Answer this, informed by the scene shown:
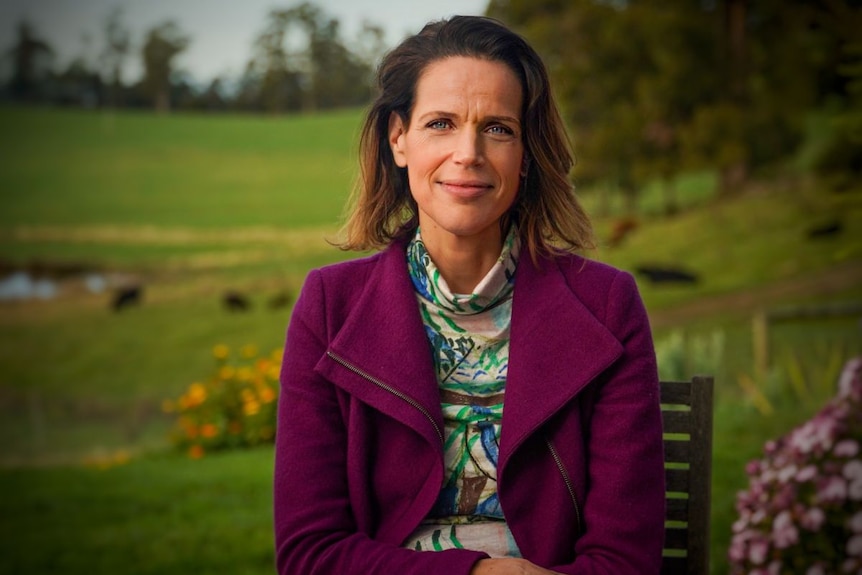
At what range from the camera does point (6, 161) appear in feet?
113

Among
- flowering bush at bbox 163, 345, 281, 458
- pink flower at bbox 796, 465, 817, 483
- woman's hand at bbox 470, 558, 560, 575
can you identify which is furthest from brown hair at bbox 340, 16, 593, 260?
flowering bush at bbox 163, 345, 281, 458

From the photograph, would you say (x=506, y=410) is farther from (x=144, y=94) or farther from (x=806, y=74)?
(x=144, y=94)

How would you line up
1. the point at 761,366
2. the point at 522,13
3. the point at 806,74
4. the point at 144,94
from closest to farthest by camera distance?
the point at 761,366
the point at 806,74
the point at 522,13
the point at 144,94

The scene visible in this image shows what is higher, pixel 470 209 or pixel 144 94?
pixel 144 94

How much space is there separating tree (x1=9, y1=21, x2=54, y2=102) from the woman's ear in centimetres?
4251

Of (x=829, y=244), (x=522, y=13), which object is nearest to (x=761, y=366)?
(x=829, y=244)

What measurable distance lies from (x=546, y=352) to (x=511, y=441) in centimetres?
21

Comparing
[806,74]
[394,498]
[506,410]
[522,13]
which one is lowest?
[394,498]

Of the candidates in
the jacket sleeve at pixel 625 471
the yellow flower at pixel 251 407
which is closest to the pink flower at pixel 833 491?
the jacket sleeve at pixel 625 471

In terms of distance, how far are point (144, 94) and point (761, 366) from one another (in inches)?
1876

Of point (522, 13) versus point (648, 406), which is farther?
point (522, 13)

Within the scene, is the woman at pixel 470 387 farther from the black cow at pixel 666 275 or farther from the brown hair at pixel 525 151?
the black cow at pixel 666 275

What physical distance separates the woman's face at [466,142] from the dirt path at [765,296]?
13015mm

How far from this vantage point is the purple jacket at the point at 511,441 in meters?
1.97
